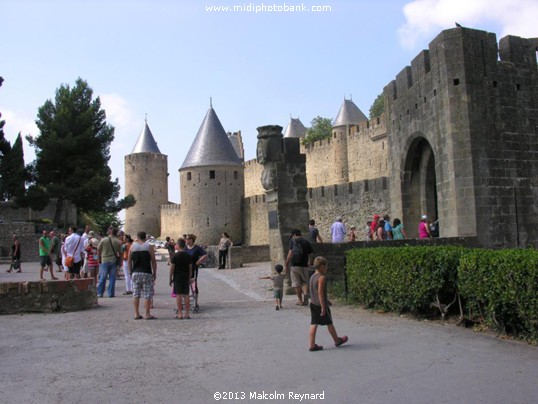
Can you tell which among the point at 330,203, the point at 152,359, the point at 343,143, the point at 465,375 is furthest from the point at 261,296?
the point at 343,143

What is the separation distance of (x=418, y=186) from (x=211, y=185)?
2605 centimetres

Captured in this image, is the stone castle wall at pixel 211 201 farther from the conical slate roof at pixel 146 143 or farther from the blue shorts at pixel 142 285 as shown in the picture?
the blue shorts at pixel 142 285

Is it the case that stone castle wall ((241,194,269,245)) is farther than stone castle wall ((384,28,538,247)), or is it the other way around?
stone castle wall ((241,194,269,245))

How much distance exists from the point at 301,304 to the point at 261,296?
2.03m

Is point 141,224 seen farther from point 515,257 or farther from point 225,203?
point 515,257

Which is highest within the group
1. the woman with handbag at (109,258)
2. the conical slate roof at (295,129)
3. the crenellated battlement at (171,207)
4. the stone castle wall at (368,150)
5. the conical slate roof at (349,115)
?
the conical slate roof at (295,129)

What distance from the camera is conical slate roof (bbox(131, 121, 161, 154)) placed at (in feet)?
189

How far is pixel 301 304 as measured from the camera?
979cm

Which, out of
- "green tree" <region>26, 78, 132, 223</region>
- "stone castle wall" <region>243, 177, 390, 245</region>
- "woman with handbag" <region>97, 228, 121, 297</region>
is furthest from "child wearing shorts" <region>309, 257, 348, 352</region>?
"green tree" <region>26, 78, 132, 223</region>

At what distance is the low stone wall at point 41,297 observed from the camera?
9.06 meters

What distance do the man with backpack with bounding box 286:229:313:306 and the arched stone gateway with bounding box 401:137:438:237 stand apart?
582 centimetres

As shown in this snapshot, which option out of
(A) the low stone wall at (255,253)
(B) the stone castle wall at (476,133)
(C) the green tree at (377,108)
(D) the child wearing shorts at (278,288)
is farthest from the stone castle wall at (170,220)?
(D) the child wearing shorts at (278,288)

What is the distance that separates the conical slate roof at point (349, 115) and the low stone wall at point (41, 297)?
37.2 metres

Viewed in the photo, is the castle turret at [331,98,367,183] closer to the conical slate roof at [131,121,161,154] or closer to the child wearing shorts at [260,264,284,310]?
the conical slate roof at [131,121,161,154]
